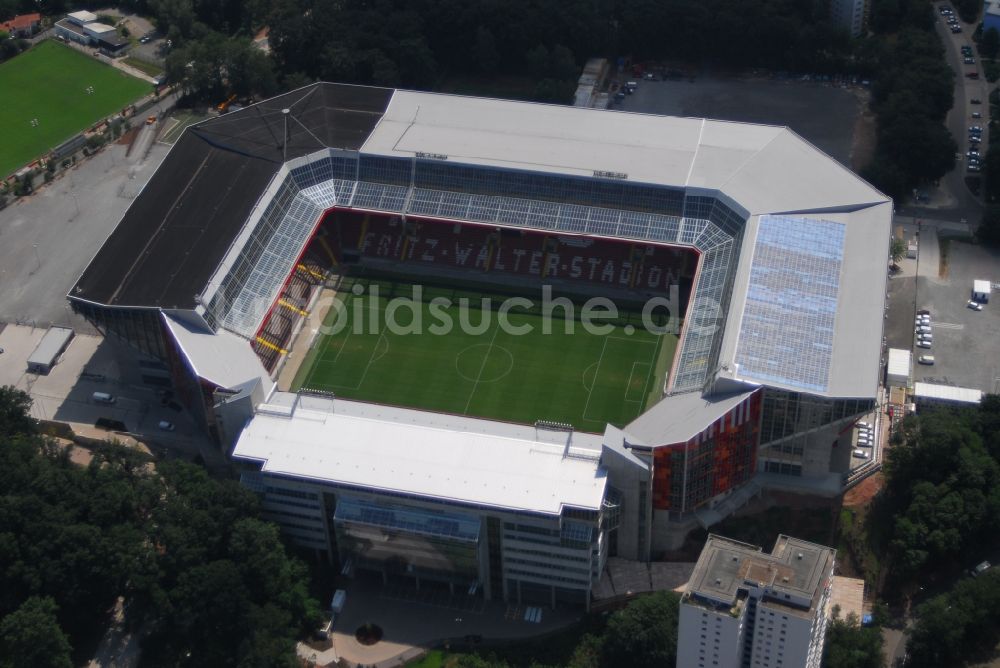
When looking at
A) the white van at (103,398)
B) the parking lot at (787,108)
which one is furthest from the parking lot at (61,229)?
the parking lot at (787,108)

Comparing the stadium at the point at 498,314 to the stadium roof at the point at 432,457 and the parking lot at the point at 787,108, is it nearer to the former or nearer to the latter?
the stadium roof at the point at 432,457

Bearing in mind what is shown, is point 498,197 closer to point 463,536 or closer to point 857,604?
point 463,536

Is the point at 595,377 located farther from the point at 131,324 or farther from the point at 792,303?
the point at 131,324

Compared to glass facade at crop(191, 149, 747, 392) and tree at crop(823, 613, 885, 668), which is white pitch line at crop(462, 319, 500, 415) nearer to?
glass facade at crop(191, 149, 747, 392)

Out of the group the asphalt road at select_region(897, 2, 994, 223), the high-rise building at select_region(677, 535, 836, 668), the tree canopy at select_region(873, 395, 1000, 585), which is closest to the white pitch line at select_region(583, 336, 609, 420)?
the tree canopy at select_region(873, 395, 1000, 585)

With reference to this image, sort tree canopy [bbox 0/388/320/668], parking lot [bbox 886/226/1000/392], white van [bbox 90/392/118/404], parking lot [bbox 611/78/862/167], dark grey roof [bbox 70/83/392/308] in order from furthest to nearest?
parking lot [bbox 611/78/862/167], white van [bbox 90/392/118/404], parking lot [bbox 886/226/1000/392], dark grey roof [bbox 70/83/392/308], tree canopy [bbox 0/388/320/668]

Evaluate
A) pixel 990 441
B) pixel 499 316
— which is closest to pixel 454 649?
pixel 499 316

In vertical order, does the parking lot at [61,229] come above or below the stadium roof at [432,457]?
below
